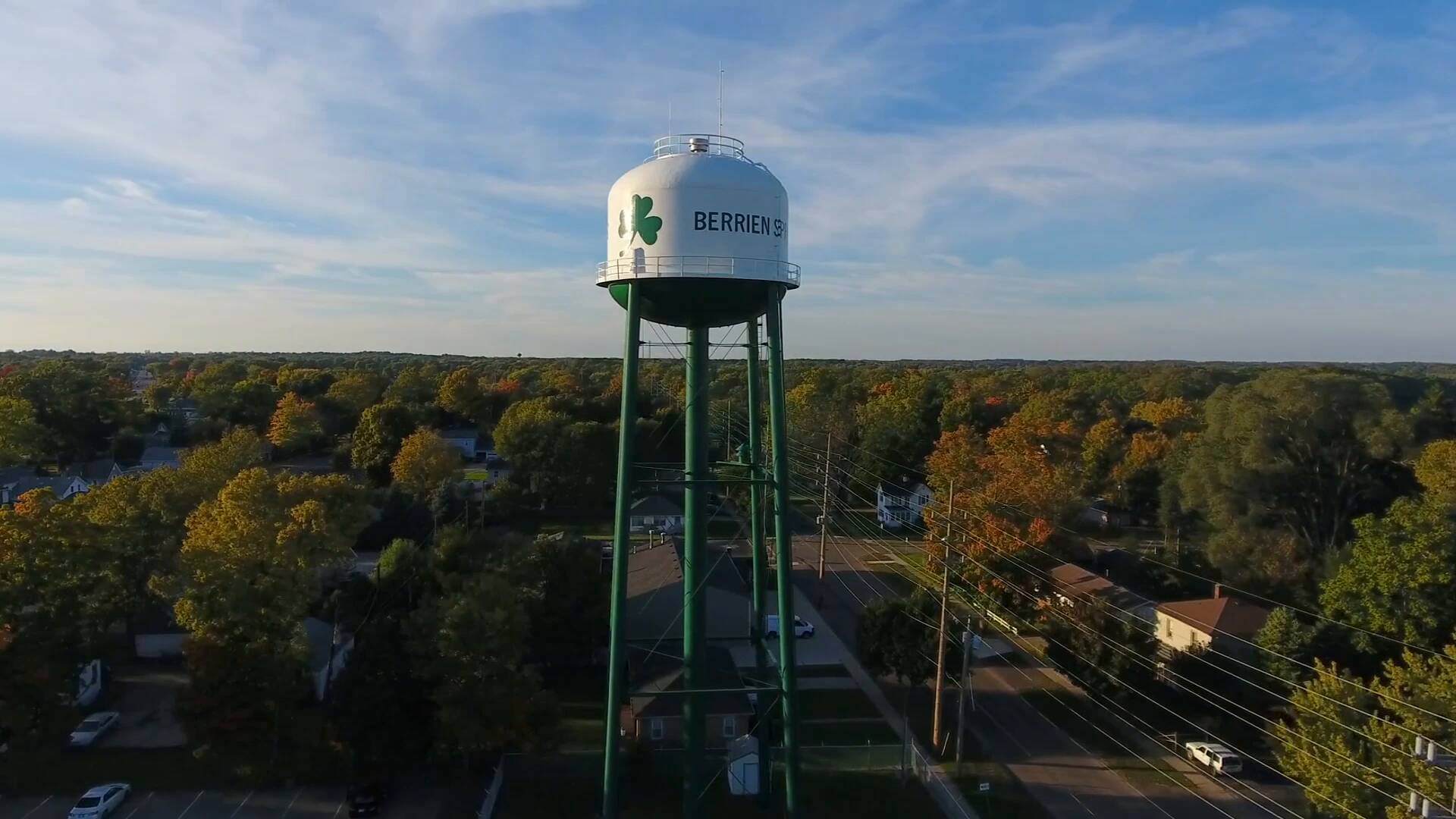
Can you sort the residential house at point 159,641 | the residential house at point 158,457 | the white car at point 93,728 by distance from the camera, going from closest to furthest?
1. the white car at point 93,728
2. the residential house at point 159,641
3. the residential house at point 158,457

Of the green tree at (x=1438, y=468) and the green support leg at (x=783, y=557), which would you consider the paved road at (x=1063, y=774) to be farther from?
the green tree at (x=1438, y=468)

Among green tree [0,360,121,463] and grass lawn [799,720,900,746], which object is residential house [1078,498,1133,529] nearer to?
grass lawn [799,720,900,746]

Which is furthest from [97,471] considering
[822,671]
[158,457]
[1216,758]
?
[1216,758]

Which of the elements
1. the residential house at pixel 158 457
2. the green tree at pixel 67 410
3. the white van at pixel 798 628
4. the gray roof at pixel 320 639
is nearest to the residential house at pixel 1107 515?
the white van at pixel 798 628

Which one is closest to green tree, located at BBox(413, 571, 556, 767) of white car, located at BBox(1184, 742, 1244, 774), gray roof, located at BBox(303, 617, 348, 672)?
gray roof, located at BBox(303, 617, 348, 672)

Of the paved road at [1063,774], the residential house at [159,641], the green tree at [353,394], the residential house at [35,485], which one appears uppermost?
the green tree at [353,394]

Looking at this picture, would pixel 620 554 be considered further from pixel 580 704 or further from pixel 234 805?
pixel 234 805
